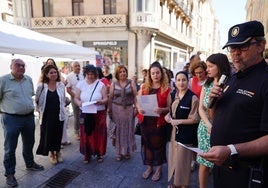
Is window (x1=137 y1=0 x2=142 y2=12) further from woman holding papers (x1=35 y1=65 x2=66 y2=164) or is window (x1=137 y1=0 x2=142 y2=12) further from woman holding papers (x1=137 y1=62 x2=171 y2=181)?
woman holding papers (x1=137 y1=62 x2=171 y2=181)

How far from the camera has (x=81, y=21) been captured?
15539mm

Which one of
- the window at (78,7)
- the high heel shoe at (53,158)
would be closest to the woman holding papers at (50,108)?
the high heel shoe at (53,158)

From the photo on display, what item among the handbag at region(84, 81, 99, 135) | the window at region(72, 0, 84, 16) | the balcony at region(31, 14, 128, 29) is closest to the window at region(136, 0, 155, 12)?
the balcony at region(31, 14, 128, 29)

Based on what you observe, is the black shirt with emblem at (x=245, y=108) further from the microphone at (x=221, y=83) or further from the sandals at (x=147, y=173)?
the sandals at (x=147, y=173)

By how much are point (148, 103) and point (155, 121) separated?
0.33m

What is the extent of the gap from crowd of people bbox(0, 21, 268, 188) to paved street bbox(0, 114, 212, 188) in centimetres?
13

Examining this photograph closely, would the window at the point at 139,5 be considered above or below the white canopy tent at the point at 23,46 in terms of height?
above

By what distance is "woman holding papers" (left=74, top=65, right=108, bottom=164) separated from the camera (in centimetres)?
383

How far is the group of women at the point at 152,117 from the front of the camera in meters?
2.67

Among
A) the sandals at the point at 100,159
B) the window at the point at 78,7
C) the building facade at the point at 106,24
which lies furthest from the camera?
the window at the point at 78,7

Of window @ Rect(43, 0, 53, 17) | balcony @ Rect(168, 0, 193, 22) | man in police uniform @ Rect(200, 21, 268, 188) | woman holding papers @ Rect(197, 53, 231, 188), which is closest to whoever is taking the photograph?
man in police uniform @ Rect(200, 21, 268, 188)

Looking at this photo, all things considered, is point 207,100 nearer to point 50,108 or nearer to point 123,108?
point 123,108

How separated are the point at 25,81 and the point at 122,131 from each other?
6.08ft

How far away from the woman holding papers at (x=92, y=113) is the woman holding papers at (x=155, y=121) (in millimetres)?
852
